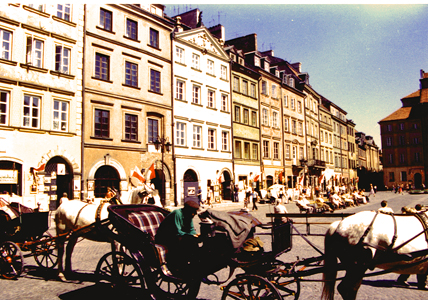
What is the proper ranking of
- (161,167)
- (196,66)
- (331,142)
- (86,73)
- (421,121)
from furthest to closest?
(421,121) → (331,142) → (196,66) → (161,167) → (86,73)

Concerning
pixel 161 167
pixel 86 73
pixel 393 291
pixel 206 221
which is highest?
pixel 86 73

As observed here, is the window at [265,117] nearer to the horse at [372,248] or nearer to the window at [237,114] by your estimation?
the window at [237,114]

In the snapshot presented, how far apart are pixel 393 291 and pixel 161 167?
22.9m

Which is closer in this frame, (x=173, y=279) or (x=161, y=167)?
(x=173, y=279)

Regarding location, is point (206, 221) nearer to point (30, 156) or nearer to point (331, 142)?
point (30, 156)

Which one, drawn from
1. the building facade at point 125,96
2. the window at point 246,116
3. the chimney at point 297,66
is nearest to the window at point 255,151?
the window at point 246,116

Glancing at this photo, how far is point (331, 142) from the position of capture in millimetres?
65812

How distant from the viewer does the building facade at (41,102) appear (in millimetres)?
19812

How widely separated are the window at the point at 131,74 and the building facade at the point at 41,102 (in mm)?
3859

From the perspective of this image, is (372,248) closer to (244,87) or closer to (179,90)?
(179,90)

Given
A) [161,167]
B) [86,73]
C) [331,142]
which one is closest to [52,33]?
[86,73]

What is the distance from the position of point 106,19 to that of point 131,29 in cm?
221

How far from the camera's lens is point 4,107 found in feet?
64.6

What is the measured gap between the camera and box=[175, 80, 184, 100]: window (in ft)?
101
